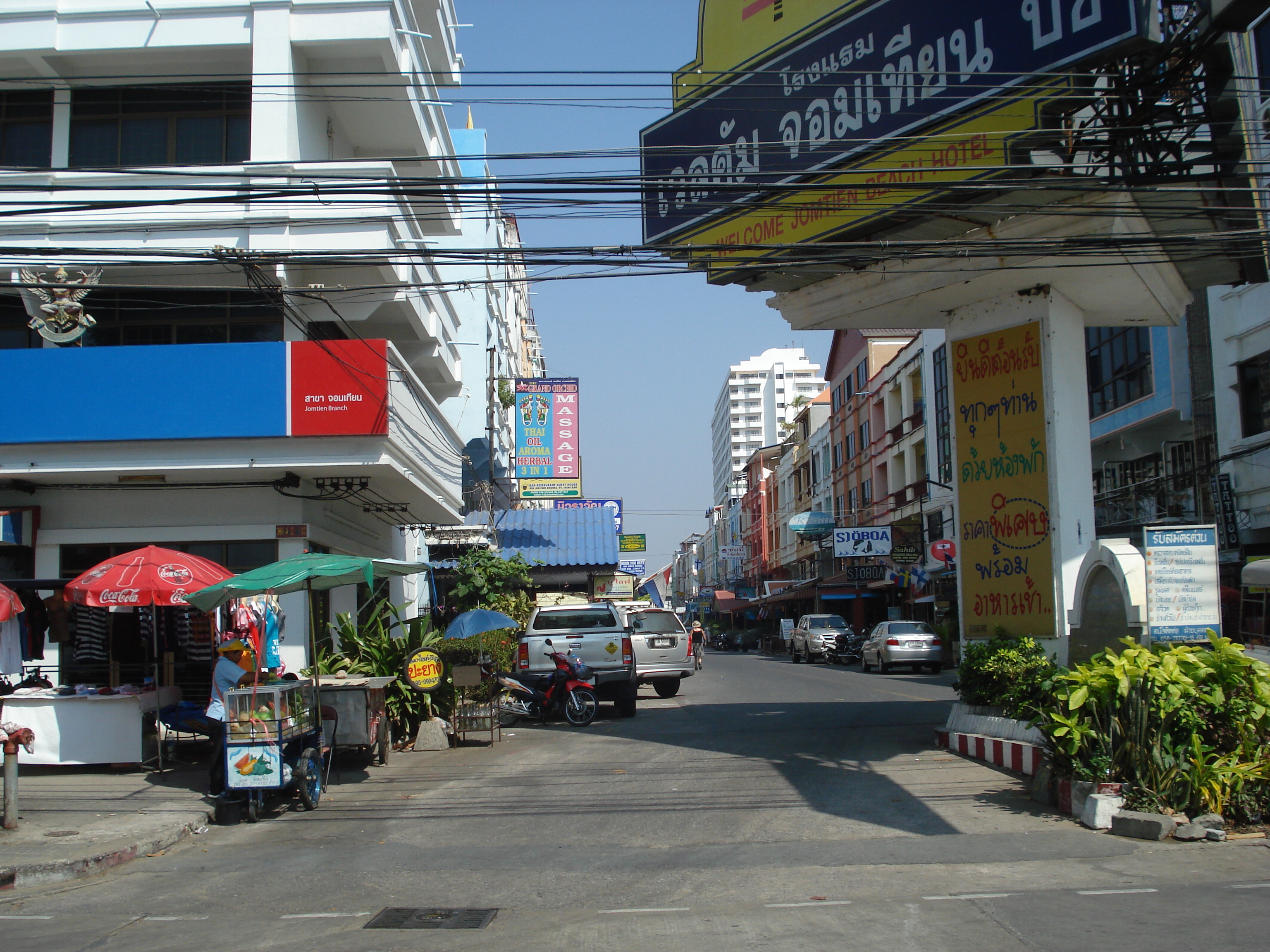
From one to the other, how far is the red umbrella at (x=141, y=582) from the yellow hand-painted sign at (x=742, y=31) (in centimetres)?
792

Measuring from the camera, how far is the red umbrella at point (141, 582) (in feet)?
36.5

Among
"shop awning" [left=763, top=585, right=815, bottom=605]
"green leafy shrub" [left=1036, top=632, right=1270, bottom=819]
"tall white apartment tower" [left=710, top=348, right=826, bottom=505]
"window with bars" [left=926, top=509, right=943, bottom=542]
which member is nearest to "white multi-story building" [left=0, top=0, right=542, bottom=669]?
"green leafy shrub" [left=1036, top=632, right=1270, bottom=819]

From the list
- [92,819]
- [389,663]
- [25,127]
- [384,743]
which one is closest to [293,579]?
[92,819]

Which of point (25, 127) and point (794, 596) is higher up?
point (25, 127)

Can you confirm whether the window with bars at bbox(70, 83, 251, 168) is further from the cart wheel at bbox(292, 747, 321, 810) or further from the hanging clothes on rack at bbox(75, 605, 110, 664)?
the cart wheel at bbox(292, 747, 321, 810)

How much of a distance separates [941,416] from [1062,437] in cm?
2618

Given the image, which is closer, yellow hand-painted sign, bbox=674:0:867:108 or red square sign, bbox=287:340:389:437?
yellow hand-painted sign, bbox=674:0:867:108

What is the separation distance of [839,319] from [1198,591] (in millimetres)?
5603

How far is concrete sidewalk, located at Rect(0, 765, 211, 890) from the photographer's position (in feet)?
25.2

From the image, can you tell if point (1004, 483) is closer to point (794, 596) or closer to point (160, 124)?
point (160, 124)

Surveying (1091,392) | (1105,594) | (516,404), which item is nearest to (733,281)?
(1105,594)

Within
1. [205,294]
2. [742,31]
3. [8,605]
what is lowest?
[8,605]

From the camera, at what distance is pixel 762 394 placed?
149 metres

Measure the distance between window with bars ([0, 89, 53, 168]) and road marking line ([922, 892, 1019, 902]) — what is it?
17719mm
